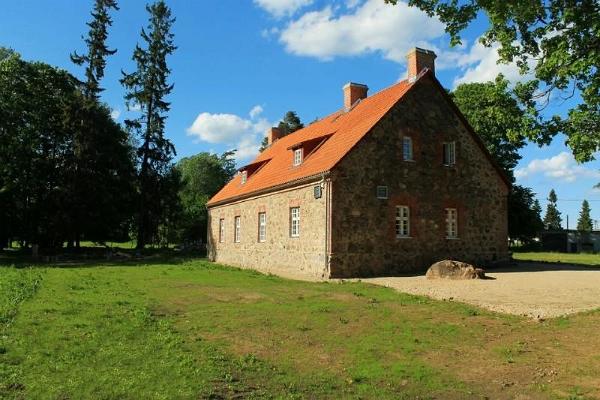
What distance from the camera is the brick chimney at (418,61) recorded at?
23.8m

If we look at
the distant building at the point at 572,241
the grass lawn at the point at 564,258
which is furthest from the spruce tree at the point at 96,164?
the distant building at the point at 572,241

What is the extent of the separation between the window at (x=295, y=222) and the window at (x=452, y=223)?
22.2 ft

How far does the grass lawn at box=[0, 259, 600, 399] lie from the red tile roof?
957 centimetres

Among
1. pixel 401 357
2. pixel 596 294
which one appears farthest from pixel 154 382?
pixel 596 294

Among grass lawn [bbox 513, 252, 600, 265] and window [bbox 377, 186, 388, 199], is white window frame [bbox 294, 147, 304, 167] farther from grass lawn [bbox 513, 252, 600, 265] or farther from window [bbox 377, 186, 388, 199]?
grass lawn [bbox 513, 252, 600, 265]

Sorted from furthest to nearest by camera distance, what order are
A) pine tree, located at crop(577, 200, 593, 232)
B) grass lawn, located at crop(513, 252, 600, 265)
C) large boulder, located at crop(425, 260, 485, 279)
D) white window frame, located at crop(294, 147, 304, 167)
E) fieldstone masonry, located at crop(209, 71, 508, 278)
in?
pine tree, located at crop(577, 200, 593, 232) → grass lawn, located at crop(513, 252, 600, 265) → white window frame, located at crop(294, 147, 304, 167) → fieldstone masonry, located at crop(209, 71, 508, 278) → large boulder, located at crop(425, 260, 485, 279)

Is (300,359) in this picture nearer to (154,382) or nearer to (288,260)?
(154,382)

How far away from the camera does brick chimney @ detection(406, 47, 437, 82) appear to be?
78.2 ft

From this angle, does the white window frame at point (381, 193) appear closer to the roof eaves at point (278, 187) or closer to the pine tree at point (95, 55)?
the roof eaves at point (278, 187)

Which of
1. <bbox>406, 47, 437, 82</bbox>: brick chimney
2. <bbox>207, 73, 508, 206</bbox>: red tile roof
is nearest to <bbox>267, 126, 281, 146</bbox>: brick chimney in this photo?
<bbox>207, 73, 508, 206</bbox>: red tile roof

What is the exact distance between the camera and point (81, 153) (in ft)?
130

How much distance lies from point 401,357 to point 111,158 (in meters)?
38.9

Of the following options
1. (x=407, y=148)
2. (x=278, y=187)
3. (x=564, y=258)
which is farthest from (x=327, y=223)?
(x=564, y=258)

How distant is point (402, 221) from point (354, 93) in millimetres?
9500
